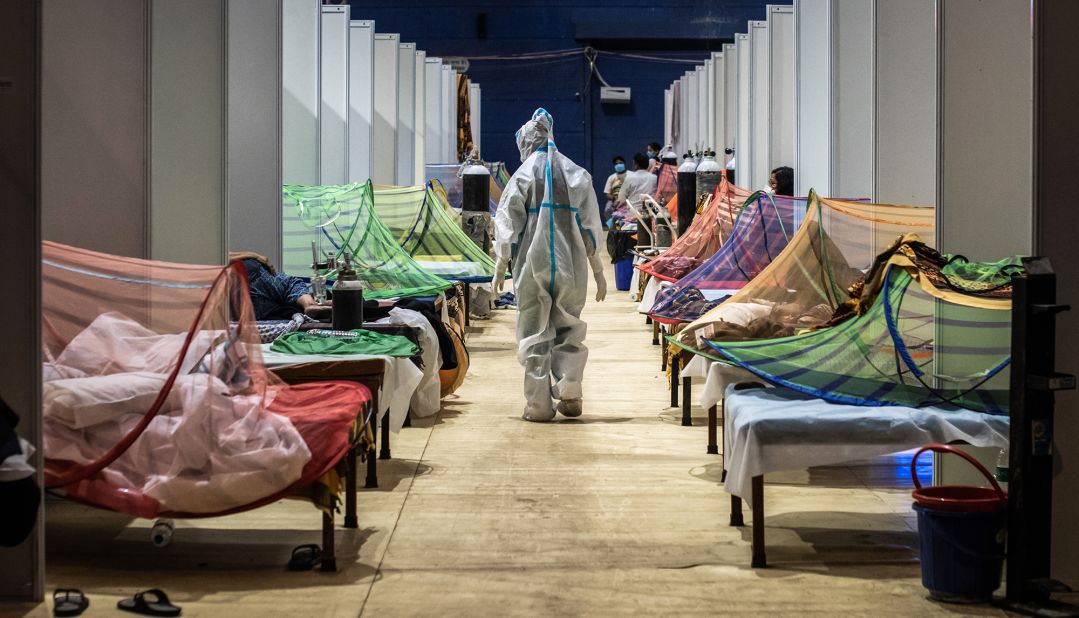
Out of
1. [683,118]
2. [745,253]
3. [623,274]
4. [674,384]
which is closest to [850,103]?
[745,253]

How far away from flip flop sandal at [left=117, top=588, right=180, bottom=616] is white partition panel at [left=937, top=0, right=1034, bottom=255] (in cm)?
286

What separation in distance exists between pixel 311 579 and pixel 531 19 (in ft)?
69.7

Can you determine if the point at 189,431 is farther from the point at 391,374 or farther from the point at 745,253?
the point at 745,253

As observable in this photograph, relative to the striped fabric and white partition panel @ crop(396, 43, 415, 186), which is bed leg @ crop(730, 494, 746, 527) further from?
white partition panel @ crop(396, 43, 415, 186)

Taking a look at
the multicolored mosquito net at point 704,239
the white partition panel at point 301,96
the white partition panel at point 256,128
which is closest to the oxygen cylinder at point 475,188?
the white partition panel at point 301,96

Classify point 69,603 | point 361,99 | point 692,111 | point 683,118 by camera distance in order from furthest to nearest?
1. point 683,118
2. point 692,111
3. point 361,99
4. point 69,603

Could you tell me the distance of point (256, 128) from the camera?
765 cm

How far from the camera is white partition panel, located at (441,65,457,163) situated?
17.6 m

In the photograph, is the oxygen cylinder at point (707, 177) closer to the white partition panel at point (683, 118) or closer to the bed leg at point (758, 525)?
the bed leg at point (758, 525)

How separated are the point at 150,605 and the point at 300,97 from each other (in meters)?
6.38

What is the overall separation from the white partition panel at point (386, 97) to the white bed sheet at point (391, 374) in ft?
25.0

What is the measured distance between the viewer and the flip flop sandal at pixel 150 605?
359 cm

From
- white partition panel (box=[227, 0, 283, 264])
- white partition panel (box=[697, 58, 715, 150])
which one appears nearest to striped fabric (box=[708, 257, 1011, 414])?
white partition panel (box=[227, 0, 283, 264])

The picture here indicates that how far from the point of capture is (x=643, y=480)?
5457 millimetres
